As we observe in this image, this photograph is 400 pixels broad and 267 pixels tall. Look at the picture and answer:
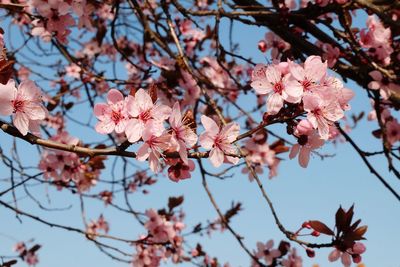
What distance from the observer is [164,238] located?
3.46m

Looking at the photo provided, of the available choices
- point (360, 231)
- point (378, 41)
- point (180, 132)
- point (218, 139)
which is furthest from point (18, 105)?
point (378, 41)

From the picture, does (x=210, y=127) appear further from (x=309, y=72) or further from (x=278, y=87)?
(x=309, y=72)

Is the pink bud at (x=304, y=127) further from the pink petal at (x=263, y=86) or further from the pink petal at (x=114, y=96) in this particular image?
the pink petal at (x=114, y=96)


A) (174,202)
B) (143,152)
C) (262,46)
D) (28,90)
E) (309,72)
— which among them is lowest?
(143,152)

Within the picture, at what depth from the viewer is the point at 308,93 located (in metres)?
1.38

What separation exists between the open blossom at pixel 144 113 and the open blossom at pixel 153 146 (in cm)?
2

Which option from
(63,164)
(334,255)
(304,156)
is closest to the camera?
(304,156)

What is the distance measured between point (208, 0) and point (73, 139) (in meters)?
2.00

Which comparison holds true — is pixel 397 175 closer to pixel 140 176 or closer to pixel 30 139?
pixel 30 139

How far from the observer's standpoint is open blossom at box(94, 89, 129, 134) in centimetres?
144

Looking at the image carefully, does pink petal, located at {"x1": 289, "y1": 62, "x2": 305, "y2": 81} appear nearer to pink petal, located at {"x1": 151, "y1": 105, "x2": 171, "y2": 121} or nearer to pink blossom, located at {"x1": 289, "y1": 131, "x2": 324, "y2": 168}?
pink blossom, located at {"x1": 289, "y1": 131, "x2": 324, "y2": 168}

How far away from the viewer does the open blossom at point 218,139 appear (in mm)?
1457

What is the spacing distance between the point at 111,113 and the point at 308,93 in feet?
2.02

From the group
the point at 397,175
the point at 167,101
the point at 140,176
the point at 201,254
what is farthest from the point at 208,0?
the point at 397,175
